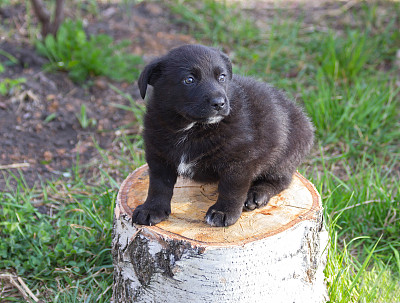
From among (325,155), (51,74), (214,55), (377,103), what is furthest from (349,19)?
(214,55)

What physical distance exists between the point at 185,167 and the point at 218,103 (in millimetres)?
465

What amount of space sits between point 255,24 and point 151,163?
4973 millimetres

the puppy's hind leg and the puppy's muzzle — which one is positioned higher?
the puppy's muzzle

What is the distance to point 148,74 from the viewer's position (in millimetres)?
2730

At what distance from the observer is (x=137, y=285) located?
2.79 meters

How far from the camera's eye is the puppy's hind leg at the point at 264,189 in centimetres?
290

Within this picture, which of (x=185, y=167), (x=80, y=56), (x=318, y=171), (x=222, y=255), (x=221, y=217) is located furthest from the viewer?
(x=80, y=56)

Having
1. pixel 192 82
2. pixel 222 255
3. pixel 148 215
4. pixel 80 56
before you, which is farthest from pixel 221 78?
pixel 80 56

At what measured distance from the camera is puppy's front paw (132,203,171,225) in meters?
2.70

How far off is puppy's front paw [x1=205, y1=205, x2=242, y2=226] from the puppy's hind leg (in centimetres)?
18

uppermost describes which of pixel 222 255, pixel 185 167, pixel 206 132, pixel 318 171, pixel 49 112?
pixel 206 132

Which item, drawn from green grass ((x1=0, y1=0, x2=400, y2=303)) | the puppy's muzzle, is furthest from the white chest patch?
green grass ((x1=0, y1=0, x2=400, y2=303))

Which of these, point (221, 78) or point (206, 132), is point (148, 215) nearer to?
point (206, 132)

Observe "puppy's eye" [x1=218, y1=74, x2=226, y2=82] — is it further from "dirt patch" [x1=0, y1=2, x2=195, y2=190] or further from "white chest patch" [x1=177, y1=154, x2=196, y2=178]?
"dirt patch" [x1=0, y1=2, x2=195, y2=190]
